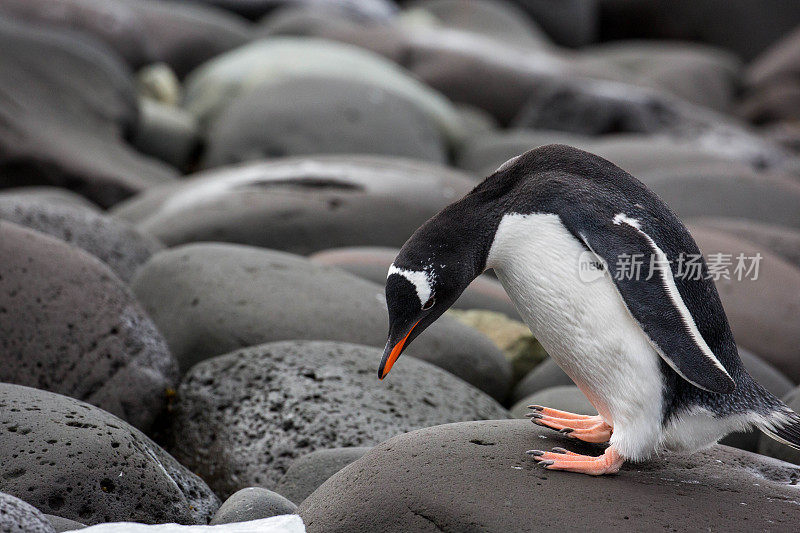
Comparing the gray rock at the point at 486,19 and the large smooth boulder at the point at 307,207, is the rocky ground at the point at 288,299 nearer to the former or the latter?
the large smooth boulder at the point at 307,207

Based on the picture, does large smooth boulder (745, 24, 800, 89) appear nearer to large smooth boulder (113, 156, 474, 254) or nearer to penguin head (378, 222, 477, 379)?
large smooth boulder (113, 156, 474, 254)

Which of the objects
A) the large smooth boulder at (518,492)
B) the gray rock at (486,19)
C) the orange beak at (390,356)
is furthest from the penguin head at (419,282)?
the gray rock at (486,19)

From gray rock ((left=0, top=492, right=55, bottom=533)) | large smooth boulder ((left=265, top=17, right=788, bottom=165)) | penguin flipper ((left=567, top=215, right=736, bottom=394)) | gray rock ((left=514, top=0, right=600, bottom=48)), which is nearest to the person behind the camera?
gray rock ((left=0, top=492, right=55, bottom=533))

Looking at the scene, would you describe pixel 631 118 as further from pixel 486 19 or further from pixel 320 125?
pixel 486 19

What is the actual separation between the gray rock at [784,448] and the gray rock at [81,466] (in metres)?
2.04

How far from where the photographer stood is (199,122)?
29.9ft

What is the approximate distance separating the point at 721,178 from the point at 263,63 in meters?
5.15

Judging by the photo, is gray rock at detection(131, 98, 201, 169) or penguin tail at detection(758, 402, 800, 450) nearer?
penguin tail at detection(758, 402, 800, 450)

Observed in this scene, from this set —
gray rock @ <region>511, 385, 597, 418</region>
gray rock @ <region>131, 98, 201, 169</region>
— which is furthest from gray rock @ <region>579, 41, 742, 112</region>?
gray rock @ <region>511, 385, 597, 418</region>

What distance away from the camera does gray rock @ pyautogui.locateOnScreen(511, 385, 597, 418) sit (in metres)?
3.38

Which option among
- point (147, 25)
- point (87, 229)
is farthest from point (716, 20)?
point (87, 229)

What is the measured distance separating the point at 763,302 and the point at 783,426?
7.82 feet

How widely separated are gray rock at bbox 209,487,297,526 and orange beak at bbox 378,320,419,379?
528 millimetres

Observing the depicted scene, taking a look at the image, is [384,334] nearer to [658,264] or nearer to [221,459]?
[221,459]
